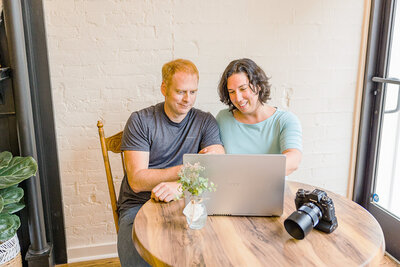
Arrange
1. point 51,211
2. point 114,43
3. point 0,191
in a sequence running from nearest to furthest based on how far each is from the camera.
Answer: point 0,191
point 114,43
point 51,211

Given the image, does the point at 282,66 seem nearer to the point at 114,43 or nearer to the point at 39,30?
the point at 114,43

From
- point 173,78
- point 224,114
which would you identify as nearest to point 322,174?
point 224,114

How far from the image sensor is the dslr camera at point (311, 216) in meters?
1.14

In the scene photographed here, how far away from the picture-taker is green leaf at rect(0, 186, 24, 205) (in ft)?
5.38

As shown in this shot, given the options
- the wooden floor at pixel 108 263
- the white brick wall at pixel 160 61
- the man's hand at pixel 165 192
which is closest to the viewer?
the man's hand at pixel 165 192

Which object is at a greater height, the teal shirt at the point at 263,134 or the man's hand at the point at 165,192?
the teal shirt at the point at 263,134

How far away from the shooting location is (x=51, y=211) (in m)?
2.13

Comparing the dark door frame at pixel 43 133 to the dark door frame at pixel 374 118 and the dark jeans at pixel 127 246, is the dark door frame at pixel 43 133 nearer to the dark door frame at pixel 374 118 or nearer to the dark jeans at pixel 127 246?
the dark jeans at pixel 127 246

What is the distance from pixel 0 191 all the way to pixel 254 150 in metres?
1.24

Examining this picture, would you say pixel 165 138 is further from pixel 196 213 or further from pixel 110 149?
pixel 196 213

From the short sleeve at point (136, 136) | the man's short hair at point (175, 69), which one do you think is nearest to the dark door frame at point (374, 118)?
the man's short hair at point (175, 69)

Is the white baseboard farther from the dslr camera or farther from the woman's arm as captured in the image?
the dslr camera

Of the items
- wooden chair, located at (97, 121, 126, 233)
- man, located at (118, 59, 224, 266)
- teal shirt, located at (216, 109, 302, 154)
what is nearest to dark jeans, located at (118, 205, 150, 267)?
man, located at (118, 59, 224, 266)

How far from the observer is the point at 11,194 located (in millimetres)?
→ 1665
